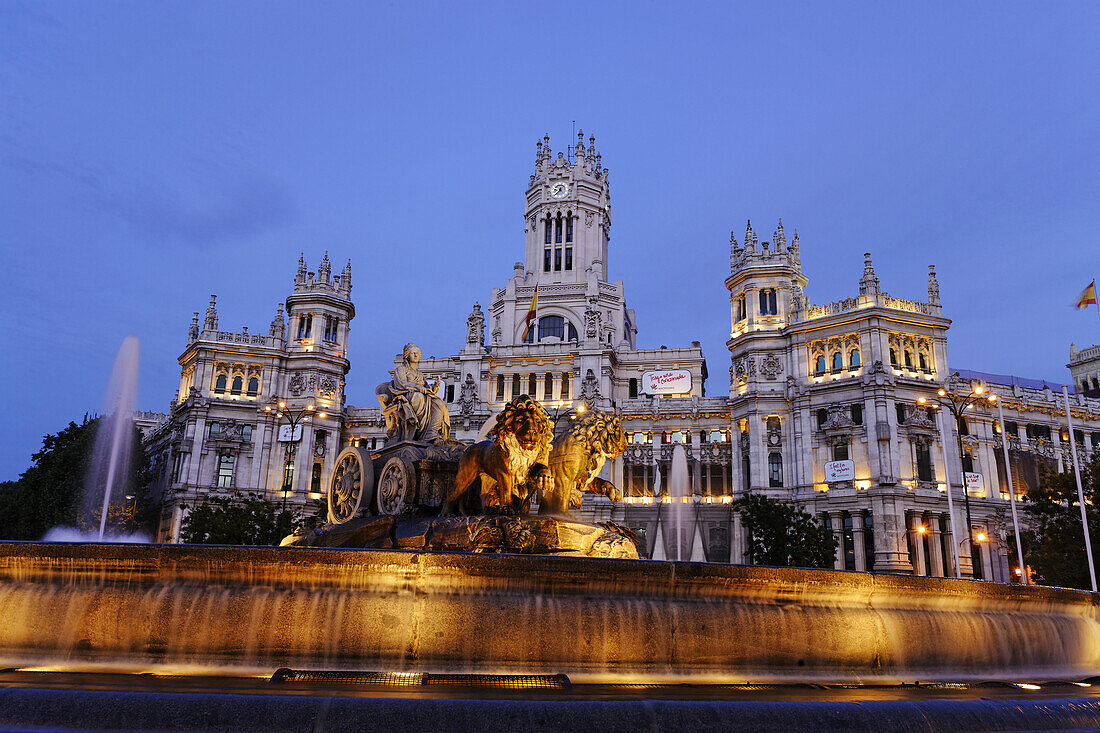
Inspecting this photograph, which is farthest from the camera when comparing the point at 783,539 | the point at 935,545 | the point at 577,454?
the point at 935,545

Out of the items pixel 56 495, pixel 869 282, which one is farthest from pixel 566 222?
pixel 56 495

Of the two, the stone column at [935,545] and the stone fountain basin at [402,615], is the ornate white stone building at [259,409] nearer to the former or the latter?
the stone column at [935,545]

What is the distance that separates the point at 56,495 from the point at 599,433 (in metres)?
61.0

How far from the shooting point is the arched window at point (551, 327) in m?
80.1

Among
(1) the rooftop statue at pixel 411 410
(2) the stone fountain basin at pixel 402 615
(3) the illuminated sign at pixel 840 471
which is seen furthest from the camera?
(3) the illuminated sign at pixel 840 471

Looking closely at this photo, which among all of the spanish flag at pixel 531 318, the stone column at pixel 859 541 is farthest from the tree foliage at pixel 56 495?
the stone column at pixel 859 541

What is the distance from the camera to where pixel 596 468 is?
13.8 m

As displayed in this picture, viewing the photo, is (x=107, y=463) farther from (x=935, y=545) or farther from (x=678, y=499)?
(x=935, y=545)

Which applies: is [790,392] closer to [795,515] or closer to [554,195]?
[795,515]

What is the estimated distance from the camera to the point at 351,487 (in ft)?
48.5

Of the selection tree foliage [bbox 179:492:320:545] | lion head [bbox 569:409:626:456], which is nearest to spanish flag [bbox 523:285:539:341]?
tree foliage [bbox 179:492:320:545]

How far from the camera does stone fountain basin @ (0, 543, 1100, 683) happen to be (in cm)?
834

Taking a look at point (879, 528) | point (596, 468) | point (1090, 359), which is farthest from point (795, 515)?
point (1090, 359)

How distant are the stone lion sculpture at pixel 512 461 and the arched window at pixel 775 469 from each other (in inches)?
2046
